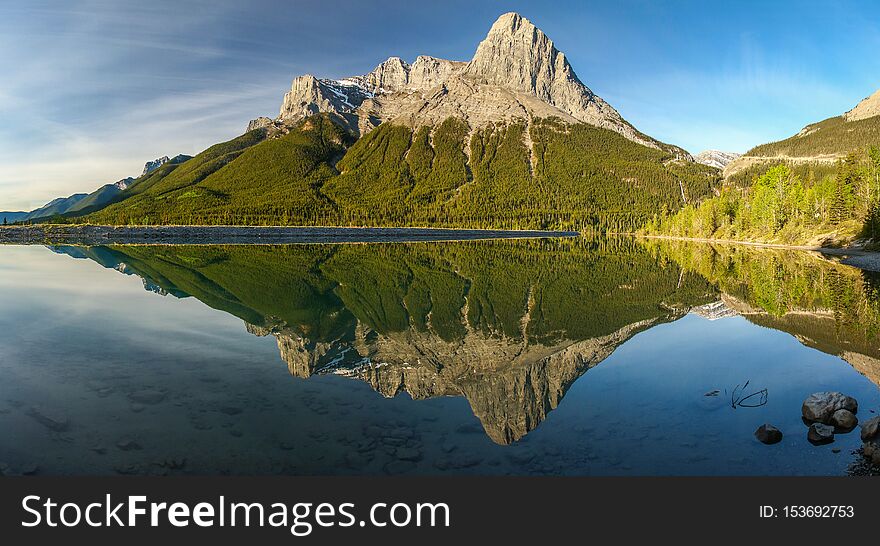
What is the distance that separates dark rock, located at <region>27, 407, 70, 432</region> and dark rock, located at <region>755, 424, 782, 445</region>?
739 inches

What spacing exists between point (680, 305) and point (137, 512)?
3603 cm

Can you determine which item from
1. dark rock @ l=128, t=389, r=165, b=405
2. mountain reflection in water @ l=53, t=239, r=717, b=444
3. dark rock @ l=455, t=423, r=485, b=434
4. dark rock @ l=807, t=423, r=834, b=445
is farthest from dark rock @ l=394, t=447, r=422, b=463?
dark rock @ l=807, t=423, r=834, b=445

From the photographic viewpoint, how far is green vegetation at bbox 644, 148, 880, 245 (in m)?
86.2

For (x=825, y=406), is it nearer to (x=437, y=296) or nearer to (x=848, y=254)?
(x=437, y=296)

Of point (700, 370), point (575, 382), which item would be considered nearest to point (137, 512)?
point (575, 382)

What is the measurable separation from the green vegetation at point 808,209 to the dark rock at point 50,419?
331 feet

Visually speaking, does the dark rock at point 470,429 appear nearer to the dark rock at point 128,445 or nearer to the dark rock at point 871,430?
the dark rock at point 128,445

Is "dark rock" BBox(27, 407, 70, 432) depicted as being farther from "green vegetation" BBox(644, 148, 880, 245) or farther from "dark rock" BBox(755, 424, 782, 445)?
"green vegetation" BBox(644, 148, 880, 245)

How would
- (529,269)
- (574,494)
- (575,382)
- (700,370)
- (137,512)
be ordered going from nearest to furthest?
(137,512), (574,494), (575,382), (700,370), (529,269)

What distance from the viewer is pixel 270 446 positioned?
39.6 ft

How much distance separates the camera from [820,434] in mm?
12828

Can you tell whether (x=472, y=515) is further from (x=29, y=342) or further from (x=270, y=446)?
(x=29, y=342)

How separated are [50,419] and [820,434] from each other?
2124 cm

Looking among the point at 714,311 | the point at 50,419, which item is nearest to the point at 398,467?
the point at 50,419
